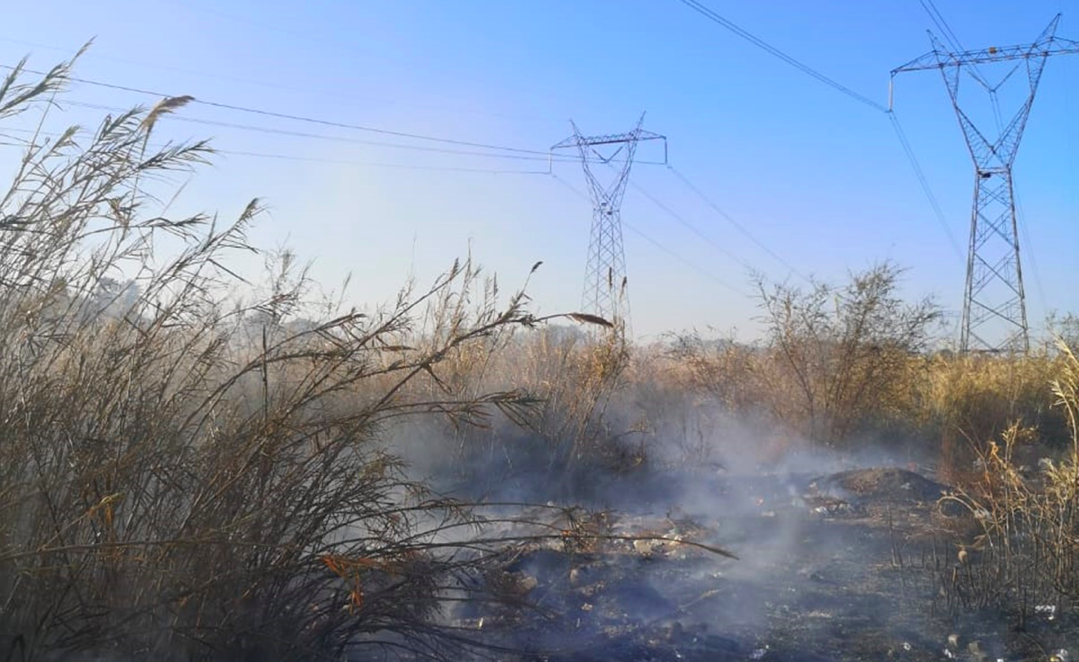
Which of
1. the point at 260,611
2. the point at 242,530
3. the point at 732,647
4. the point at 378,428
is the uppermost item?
the point at 378,428

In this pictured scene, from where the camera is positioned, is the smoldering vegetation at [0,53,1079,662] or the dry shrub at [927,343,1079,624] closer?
the smoldering vegetation at [0,53,1079,662]

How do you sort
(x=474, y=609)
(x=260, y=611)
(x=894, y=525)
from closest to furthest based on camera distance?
1. (x=260, y=611)
2. (x=474, y=609)
3. (x=894, y=525)

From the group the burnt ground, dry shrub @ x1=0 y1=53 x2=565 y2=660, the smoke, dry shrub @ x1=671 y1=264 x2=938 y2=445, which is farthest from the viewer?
dry shrub @ x1=671 y1=264 x2=938 y2=445

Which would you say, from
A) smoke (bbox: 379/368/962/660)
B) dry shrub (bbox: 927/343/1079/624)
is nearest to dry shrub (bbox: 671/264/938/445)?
smoke (bbox: 379/368/962/660)

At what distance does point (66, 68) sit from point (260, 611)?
84.2 inches

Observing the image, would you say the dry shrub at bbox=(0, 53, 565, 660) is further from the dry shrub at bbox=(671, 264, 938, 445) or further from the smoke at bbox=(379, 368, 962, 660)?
the dry shrub at bbox=(671, 264, 938, 445)

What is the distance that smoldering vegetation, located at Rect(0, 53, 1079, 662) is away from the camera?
11.1 feet

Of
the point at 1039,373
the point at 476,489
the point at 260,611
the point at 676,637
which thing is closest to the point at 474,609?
the point at 676,637

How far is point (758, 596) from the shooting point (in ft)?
20.1

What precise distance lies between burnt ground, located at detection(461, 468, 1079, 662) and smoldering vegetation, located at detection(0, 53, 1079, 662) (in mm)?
26

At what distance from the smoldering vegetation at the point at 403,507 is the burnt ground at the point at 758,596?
26 millimetres

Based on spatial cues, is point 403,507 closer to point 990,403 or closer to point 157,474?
point 157,474

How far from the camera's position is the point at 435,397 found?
900 cm

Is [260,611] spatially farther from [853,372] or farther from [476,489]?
[853,372]
